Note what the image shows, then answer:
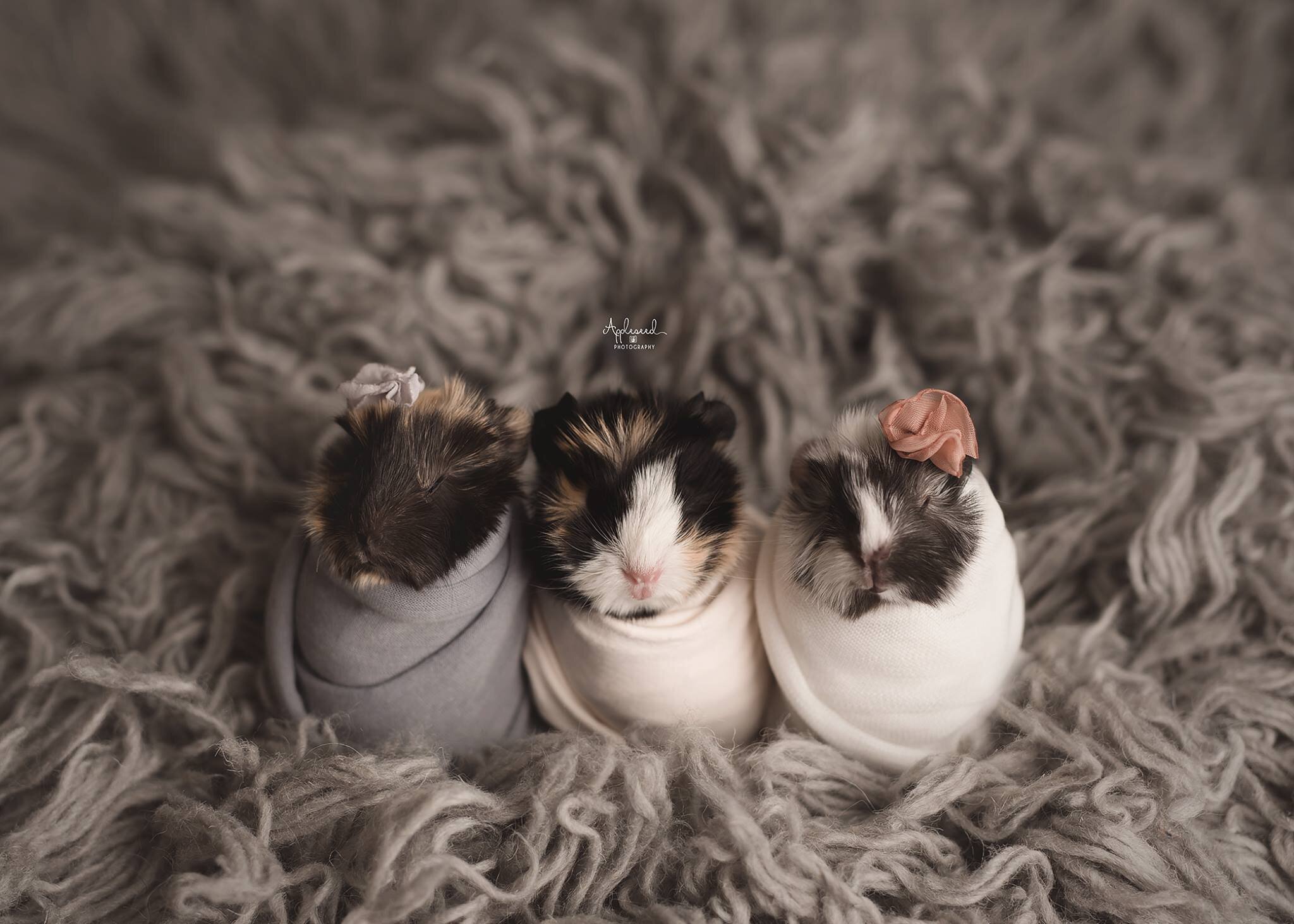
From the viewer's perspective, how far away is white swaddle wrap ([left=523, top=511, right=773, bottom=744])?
754 millimetres

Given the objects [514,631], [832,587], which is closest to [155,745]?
[514,631]

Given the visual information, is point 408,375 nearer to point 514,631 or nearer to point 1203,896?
point 514,631

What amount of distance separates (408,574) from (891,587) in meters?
0.36

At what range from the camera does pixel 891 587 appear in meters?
0.67

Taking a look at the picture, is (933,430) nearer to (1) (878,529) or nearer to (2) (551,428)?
(1) (878,529)

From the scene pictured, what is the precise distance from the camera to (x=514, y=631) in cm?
81

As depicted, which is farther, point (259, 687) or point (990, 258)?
point (990, 258)

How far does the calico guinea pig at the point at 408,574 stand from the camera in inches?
27.3

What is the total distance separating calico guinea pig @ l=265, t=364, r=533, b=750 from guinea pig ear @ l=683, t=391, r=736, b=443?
0.14m

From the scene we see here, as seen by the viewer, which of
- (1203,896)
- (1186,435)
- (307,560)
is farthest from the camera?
(1186,435)

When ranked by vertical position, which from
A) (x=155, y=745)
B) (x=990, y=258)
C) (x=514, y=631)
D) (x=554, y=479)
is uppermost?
(x=990, y=258)

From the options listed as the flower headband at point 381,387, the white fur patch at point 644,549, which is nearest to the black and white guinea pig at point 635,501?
the white fur patch at point 644,549

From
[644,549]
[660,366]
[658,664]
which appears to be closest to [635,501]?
[644,549]

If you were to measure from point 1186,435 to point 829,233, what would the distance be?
435 mm
